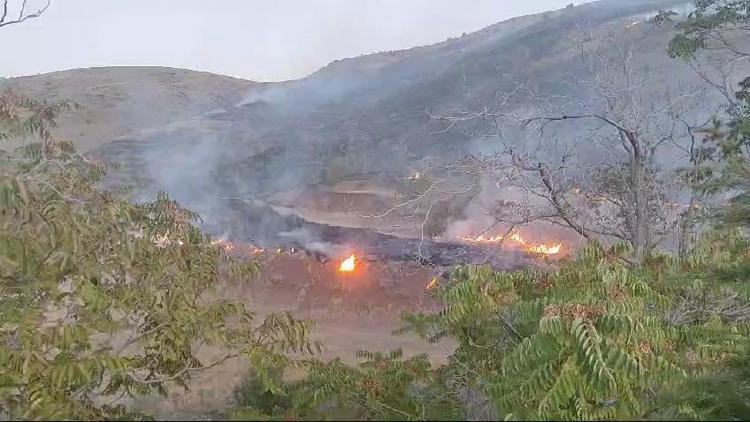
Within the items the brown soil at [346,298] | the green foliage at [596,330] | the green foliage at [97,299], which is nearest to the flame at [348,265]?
the brown soil at [346,298]

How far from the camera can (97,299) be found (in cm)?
439

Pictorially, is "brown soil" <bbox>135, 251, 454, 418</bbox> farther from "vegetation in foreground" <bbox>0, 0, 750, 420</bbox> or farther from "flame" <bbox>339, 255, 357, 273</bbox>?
"vegetation in foreground" <bbox>0, 0, 750, 420</bbox>

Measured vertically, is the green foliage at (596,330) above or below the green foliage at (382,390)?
above

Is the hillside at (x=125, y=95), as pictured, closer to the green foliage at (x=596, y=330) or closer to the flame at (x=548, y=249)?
the flame at (x=548, y=249)

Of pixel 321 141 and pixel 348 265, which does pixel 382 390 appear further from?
pixel 321 141

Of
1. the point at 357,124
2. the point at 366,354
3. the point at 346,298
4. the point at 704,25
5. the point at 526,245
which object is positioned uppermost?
the point at 704,25

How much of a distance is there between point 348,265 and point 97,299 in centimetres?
1584

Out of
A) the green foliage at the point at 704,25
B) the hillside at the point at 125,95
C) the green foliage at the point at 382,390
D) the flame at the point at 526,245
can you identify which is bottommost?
the flame at the point at 526,245

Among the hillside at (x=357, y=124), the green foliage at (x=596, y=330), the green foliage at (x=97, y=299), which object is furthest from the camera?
the hillside at (x=357, y=124)

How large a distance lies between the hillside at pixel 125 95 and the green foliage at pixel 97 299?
136ft

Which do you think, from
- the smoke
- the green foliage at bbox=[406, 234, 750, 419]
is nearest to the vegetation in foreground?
the green foliage at bbox=[406, 234, 750, 419]

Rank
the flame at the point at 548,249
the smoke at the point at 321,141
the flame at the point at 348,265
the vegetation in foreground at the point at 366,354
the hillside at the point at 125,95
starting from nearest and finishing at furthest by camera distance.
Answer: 1. the vegetation in foreground at the point at 366,354
2. the flame at the point at 548,249
3. the flame at the point at 348,265
4. the smoke at the point at 321,141
5. the hillside at the point at 125,95

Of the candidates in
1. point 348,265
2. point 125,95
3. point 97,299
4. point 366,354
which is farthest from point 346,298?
point 125,95

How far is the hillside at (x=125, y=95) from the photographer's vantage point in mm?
48594
